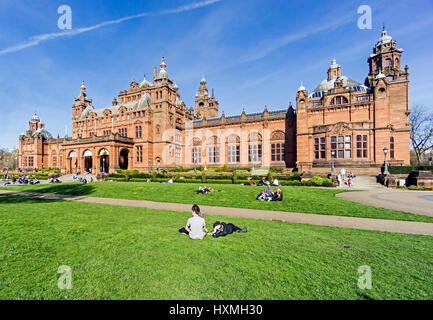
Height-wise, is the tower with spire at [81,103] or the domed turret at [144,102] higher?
the tower with spire at [81,103]

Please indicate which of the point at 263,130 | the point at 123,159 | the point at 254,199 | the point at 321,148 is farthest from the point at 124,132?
the point at 321,148

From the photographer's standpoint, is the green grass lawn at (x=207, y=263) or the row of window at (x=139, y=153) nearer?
the green grass lawn at (x=207, y=263)

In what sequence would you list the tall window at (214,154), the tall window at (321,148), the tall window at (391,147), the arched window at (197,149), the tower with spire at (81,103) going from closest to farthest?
the tall window at (391,147) → the tall window at (321,148) → the tall window at (214,154) → the arched window at (197,149) → the tower with spire at (81,103)

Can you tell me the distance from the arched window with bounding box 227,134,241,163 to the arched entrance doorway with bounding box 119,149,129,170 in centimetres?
2356

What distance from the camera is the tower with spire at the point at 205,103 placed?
211 ft

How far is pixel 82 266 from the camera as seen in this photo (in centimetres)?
452

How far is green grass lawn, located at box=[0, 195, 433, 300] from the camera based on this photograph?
3.64 metres

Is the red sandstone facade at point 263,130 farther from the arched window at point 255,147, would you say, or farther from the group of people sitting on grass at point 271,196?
the group of people sitting on grass at point 271,196

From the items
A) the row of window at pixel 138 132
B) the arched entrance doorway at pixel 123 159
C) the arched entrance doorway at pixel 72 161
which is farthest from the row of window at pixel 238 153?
the arched entrance doorway at pixel 72 161

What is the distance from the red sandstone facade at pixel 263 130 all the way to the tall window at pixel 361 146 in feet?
0.44

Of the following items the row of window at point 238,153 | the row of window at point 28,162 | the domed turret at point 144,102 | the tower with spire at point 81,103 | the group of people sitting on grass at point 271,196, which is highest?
the tower with spire at point 81,103

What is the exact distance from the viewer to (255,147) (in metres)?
40.8

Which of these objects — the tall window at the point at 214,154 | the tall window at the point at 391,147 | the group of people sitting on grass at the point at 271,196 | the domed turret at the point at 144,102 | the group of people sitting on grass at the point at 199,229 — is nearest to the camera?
the group of people sitting on grass at the point at 199,229

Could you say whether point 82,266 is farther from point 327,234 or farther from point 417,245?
point 417,245
